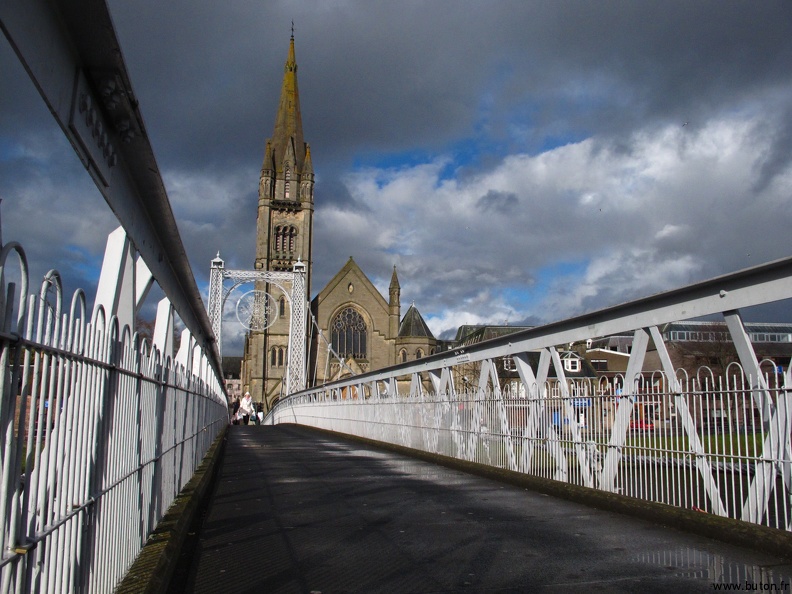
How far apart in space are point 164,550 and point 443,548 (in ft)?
7.14

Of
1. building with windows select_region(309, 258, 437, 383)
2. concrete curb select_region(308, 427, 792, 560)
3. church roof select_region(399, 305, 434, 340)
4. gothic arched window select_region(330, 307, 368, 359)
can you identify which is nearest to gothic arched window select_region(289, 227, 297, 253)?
building with windows select_region(309, 258, 437, 383)

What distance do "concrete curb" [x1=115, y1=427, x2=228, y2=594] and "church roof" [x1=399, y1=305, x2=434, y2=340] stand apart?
66.3m

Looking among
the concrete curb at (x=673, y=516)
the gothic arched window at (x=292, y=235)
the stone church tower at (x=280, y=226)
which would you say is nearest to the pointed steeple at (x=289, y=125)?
the stone church tower at (x=280, y=226)

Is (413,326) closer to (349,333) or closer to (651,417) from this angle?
(349,333)

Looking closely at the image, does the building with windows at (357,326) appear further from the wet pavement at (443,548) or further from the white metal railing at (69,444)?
the white metal railing at (69,444)

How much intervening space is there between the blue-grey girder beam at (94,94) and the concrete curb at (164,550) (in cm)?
257

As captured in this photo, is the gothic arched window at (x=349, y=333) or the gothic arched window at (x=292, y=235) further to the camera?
the gothic arched window at (x=292, y=235)

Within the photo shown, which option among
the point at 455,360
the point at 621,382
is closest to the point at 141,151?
the point at 621,382

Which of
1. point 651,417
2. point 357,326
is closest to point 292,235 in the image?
point 357,326

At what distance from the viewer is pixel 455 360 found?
14523mm

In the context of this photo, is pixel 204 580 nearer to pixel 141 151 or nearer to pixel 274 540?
pixel 274 540

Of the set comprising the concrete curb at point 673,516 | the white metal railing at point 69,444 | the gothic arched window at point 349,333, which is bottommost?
the concrete curb at point 673,516

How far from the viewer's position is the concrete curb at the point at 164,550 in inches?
169

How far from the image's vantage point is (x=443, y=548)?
6094mm
